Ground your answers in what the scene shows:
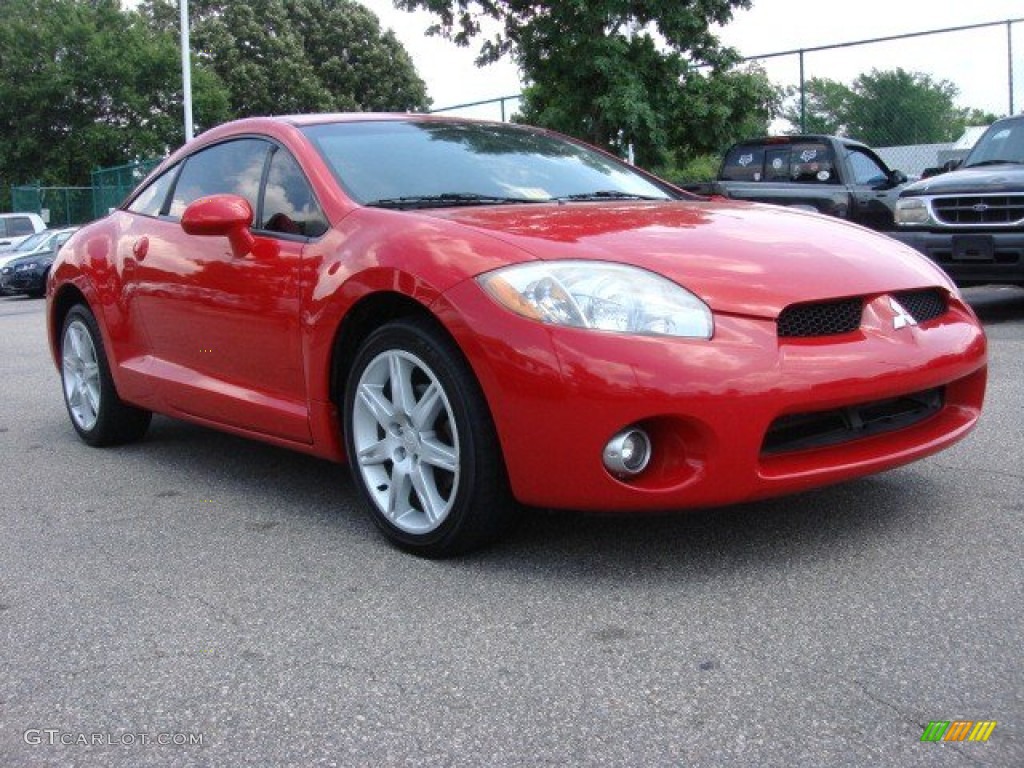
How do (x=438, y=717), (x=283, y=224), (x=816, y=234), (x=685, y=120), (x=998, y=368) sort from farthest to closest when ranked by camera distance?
(x=685, y=120) < (x=998, y=368) < (x=283, y=224) < (x=816, y=234) < (x=438, y=717)

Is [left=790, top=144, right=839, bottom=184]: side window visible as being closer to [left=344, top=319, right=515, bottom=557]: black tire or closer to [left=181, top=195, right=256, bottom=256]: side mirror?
[left=181, top=195, right=256, bottom=256]: side mirror

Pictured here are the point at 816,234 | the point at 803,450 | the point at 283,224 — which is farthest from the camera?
the point at 283,224

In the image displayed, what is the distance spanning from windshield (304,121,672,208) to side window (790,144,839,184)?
8279 mm

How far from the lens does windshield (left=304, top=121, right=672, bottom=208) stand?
4.12 meters

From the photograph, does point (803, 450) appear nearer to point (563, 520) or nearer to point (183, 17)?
point (563, 520)

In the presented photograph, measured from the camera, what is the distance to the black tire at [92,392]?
537cm

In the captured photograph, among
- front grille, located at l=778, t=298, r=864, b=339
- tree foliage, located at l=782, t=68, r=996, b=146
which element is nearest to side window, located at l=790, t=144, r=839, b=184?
tree foliage, located at l=782, t=68, r=996, b=146

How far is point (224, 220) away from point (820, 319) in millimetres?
2005

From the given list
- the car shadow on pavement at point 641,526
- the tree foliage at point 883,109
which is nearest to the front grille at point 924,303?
the car shadow on pavement at point 641,526

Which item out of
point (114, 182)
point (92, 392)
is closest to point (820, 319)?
point (92, 392)

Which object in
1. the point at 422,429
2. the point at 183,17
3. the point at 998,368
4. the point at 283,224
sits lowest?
the point at 998,368

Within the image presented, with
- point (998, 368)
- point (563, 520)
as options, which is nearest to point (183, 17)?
point (998, 368)

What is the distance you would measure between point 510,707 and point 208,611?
106 cm

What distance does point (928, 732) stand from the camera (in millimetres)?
2318
